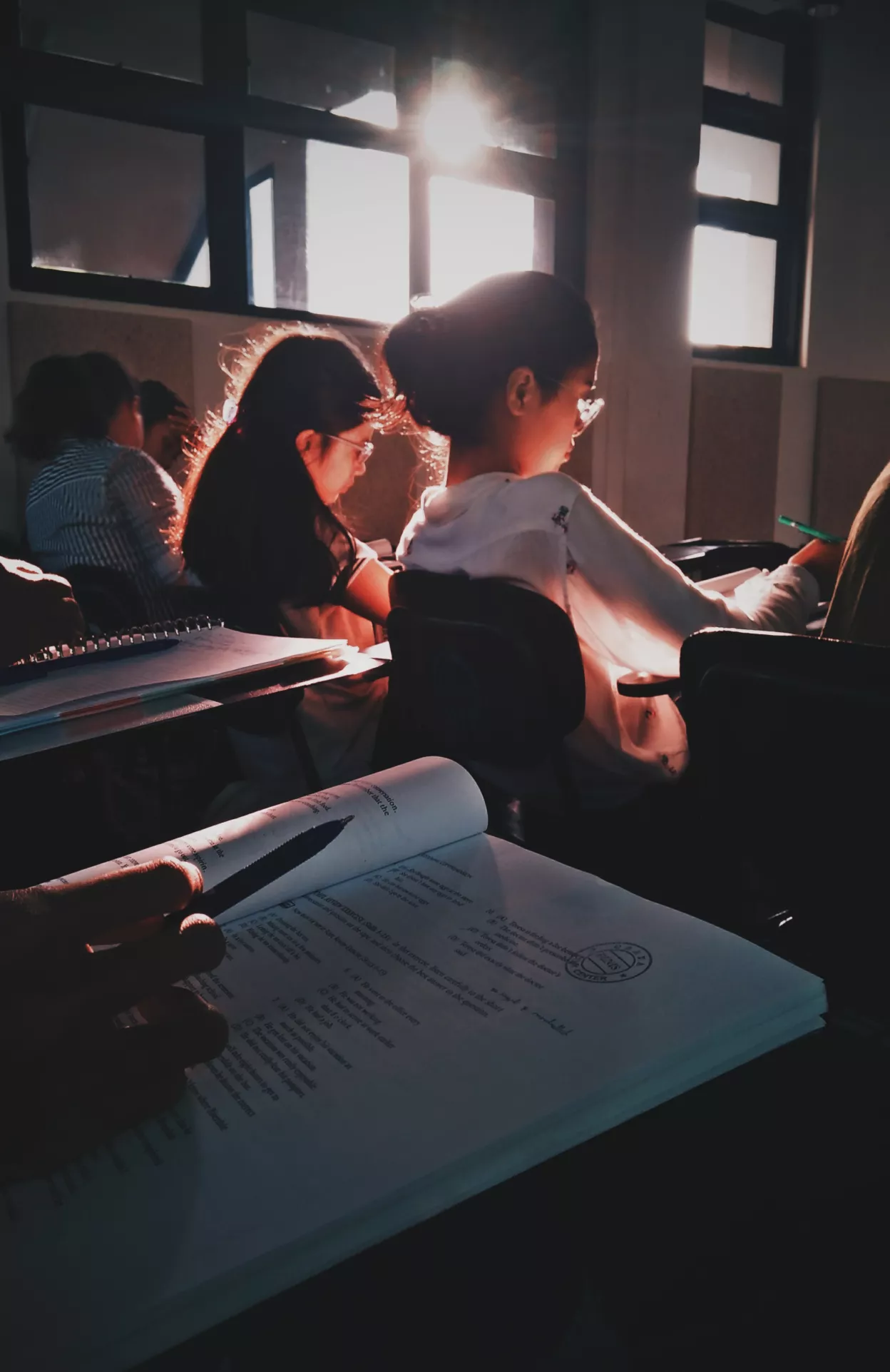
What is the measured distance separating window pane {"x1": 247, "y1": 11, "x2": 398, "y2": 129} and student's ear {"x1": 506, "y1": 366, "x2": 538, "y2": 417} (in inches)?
175

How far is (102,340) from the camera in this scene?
4020 millimetres

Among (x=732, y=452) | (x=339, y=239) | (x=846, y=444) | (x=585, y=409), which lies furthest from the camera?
(x=846, y=444)

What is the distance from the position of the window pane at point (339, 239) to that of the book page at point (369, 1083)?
14.9 feet

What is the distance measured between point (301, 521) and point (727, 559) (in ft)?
4.29

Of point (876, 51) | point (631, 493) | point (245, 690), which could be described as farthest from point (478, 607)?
point (876, 51)

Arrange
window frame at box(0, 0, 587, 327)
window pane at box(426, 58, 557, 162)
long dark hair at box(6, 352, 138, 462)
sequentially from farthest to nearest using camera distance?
window pane at box(426, 58, 557, 162) → window frame at box(0, 0, 587, 327) → long dark hair at box(6, 352, 138, 462)

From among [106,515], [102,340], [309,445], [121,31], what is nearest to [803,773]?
[309,445]

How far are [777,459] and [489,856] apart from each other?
250 inches

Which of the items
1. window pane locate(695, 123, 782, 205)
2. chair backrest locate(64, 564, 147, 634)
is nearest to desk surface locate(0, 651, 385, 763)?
chair backrest locate(64, 564, 147, 634)

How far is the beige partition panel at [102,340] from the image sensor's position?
12.5 ft

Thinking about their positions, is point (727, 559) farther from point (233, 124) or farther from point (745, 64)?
point (745, 64)

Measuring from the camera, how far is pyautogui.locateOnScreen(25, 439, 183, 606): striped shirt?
2760mm

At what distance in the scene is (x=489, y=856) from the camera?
540mm

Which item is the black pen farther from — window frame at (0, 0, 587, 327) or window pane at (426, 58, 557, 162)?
window pane at (426, 58, 557, 162)
